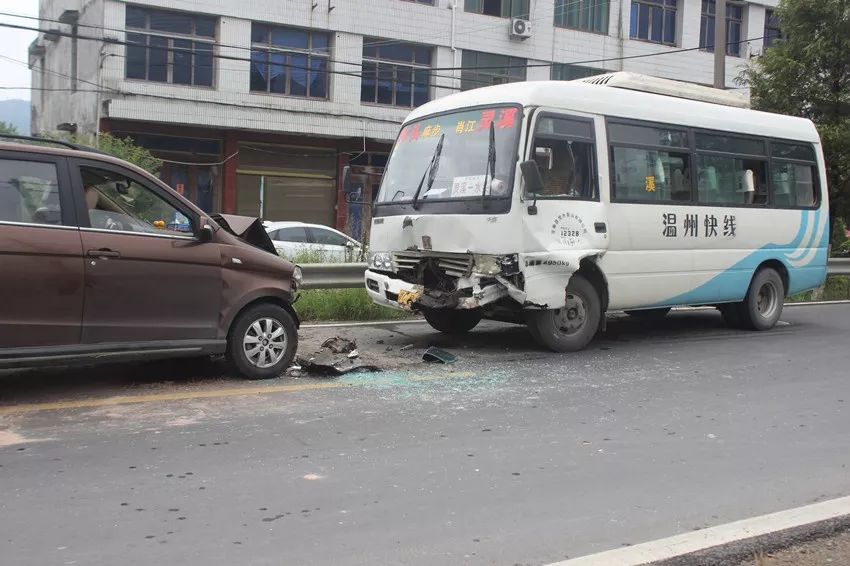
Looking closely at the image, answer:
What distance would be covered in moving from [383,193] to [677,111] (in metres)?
3.70

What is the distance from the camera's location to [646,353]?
29.9ft

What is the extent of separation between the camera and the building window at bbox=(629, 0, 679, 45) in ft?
111

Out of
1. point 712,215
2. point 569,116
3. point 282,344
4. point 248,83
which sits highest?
point 248,83

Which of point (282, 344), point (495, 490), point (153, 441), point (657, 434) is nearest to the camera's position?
point (495, 490)

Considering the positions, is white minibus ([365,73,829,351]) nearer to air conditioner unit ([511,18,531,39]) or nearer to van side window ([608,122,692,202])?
van side window ([608,122,692,202])

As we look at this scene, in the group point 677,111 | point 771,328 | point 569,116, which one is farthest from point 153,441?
point 771,328

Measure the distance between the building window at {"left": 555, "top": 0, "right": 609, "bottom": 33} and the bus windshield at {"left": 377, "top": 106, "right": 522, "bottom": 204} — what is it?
80.6 ft

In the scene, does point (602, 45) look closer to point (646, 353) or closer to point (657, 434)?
point (646, 353)

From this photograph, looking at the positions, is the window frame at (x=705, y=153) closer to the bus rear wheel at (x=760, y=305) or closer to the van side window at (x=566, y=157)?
the van side window at (x=566, y=157)

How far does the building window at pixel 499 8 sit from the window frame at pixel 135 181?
24981 mm

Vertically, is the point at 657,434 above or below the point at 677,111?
below

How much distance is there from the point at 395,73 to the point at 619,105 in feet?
67.8

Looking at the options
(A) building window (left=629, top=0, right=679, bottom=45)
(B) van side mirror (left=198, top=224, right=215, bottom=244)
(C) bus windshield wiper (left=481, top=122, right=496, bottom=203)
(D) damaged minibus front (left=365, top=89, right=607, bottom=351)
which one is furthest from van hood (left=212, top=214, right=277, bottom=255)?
(A) building window (left=629, top=0, right=679, bottom=45)

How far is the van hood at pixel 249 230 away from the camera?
7457 mm
